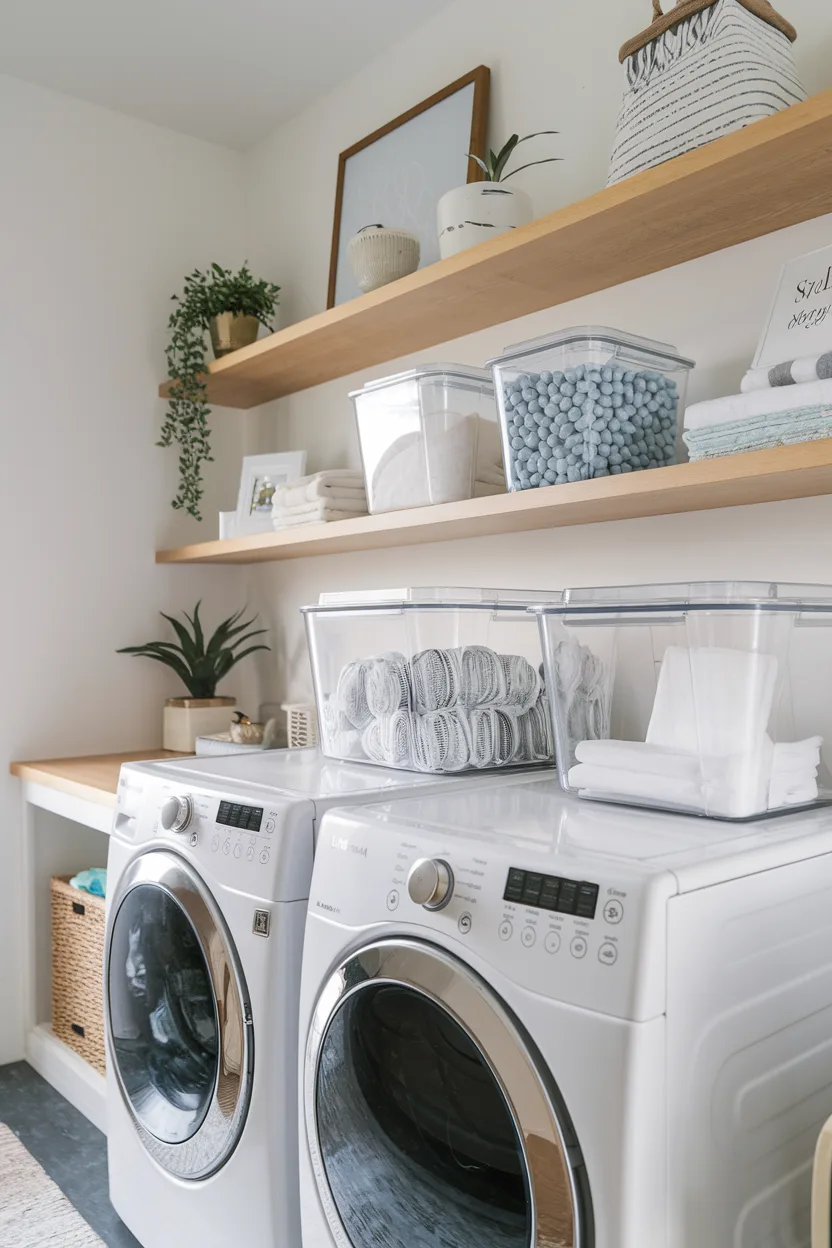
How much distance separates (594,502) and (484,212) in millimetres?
665

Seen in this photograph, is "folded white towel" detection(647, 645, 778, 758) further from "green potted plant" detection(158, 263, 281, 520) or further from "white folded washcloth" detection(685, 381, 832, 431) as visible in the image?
"green potted plant" detection(158, 263, 281, 520)

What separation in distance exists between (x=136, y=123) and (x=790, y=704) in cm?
261

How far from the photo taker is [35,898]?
268cm

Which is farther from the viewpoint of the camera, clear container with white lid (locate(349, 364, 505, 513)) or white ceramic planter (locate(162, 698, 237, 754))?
white ceramic planter (locate(162, 698, 237, 754))

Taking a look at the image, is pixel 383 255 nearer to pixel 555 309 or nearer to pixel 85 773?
pixel 555 309

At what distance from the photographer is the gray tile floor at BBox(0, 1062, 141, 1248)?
1.96 metres

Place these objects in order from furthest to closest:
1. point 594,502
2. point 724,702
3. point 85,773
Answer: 1. point 85,773
2. point 594,502
3. point 724,702

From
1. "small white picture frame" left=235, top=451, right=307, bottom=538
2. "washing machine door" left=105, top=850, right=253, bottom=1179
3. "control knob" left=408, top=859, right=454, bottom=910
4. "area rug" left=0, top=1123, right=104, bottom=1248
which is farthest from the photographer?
"small white picture frame" left=235, top=451, right=307, bottom=538

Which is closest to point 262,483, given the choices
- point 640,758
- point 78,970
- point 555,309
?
point 555,309

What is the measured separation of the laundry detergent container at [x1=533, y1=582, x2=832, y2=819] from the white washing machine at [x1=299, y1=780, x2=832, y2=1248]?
48 millimetres

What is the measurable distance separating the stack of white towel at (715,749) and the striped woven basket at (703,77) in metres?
0.81

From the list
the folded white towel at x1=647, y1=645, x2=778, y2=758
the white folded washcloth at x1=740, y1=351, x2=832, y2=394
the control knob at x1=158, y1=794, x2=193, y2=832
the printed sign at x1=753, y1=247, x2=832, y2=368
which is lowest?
the control knob at x1=158, y1=794, x2=193, y2=832

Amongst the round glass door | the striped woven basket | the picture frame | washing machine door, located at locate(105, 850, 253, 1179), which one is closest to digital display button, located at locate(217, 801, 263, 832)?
washing machine door, located at locate(105, 850, 253, 1179)

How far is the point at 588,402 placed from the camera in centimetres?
159
